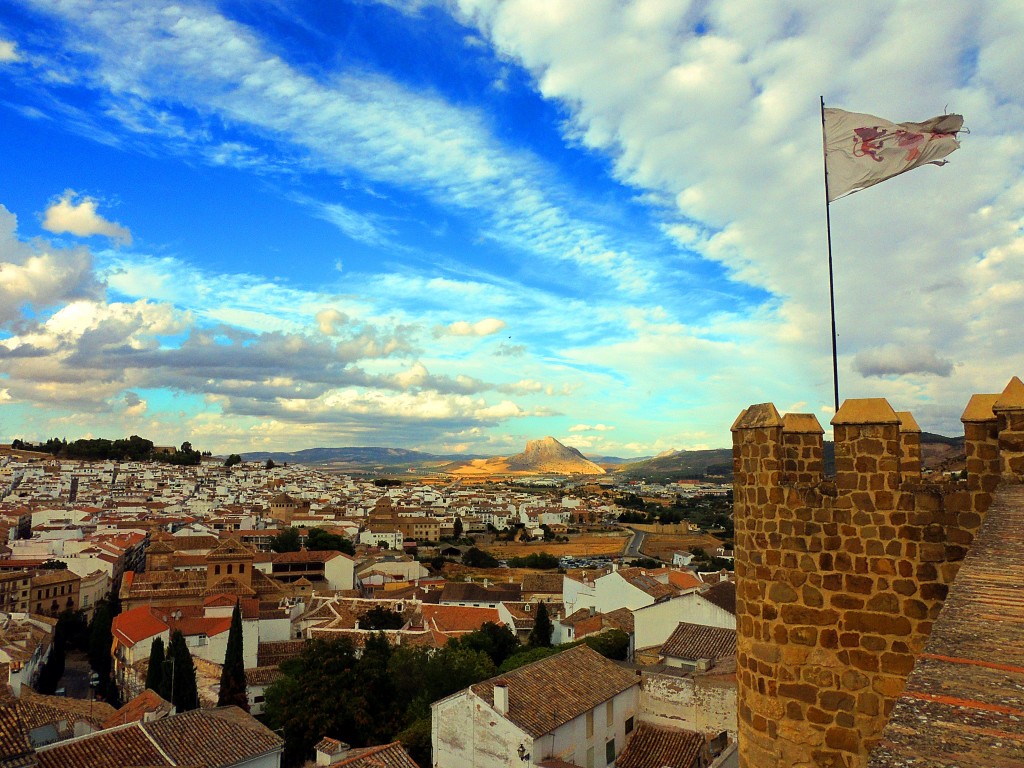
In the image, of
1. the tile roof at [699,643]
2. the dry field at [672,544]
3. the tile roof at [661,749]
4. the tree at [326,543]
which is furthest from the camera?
the dry field at [672,544]

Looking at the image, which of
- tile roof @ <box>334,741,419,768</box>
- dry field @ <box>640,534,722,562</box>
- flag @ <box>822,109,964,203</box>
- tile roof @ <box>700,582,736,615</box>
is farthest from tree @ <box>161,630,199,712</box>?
dry field @ <box>640,534,722,562</box>

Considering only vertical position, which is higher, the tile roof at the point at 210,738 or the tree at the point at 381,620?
the tile roof at the point at 210,738

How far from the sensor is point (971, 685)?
1935mm

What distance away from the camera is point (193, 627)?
33.3m

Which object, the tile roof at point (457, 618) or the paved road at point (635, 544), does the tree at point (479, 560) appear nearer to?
the paved road at point (635, 544)

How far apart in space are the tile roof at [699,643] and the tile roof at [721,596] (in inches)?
67.9

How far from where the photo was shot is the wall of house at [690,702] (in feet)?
59.4

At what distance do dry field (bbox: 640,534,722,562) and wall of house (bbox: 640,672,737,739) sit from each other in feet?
161

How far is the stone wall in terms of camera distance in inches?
163

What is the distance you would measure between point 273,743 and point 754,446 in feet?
57.6

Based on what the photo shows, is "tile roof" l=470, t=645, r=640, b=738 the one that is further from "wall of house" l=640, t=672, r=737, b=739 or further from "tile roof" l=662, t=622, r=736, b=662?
"tile roof" l=662, t=622, r=736, b=662

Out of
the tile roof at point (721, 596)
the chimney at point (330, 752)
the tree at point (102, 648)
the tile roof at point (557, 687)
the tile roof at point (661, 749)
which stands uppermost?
the tile roof at point (721, 596)

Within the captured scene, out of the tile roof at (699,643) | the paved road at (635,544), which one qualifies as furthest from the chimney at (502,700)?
the paved road at (635,544)

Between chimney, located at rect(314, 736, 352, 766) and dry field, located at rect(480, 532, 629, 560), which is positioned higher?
chimney, located at rect(314, 736, 352, 766)
